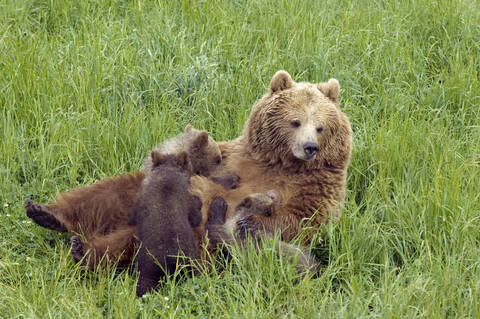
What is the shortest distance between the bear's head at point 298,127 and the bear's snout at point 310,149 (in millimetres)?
26

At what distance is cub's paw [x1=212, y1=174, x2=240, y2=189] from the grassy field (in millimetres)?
745

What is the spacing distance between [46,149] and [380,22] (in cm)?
390

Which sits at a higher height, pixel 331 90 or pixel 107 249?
pixel 331 90

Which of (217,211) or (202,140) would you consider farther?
(202,140)

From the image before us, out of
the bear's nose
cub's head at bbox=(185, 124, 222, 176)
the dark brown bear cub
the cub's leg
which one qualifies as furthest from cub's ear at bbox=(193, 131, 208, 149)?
the cub's leg

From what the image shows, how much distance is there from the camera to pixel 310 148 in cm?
474

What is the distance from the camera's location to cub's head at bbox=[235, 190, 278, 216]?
4.63 m

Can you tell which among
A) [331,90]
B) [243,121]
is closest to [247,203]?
[331,90]

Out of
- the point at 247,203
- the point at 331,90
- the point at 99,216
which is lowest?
the point at 99,216

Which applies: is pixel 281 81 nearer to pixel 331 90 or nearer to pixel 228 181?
pixel 331 90

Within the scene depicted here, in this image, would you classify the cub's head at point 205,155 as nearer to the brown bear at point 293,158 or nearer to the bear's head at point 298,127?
the brown bear at point 293,158

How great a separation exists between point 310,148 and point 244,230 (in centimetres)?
76

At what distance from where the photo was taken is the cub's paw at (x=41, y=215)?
4.56 meters

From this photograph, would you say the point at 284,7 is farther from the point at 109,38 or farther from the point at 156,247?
the point at 156,247
